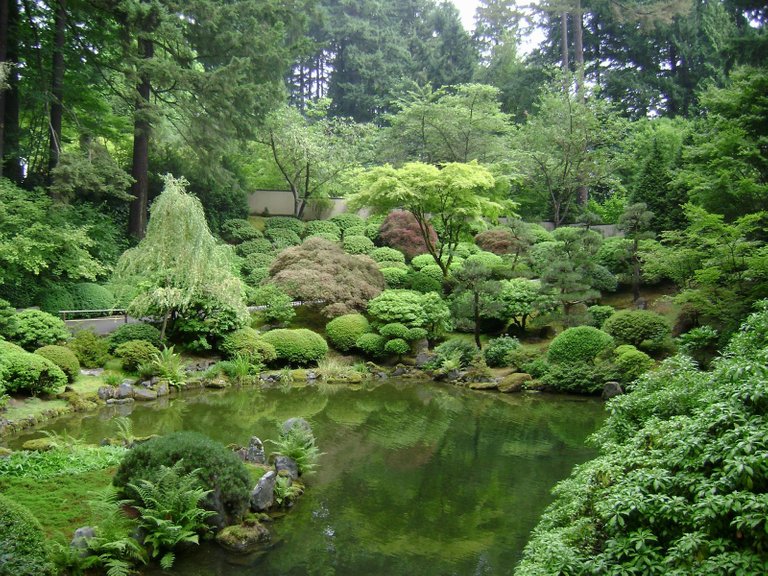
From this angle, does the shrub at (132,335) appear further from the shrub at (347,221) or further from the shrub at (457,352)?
the shrub at (347,221)

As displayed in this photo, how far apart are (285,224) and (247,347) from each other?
33.8 ft

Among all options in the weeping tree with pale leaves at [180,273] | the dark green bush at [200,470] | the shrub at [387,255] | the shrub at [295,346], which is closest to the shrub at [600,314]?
the shrub at [295,346]

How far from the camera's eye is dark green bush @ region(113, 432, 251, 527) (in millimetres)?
6316

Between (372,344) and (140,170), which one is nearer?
(372,344)

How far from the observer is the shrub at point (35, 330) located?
12.4 m

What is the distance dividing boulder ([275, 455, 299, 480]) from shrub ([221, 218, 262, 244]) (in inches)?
629

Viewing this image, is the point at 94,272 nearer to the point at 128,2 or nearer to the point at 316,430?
the point at 128,2

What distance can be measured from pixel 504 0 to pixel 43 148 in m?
21.3

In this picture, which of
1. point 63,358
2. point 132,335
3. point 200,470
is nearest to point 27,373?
point 63,358

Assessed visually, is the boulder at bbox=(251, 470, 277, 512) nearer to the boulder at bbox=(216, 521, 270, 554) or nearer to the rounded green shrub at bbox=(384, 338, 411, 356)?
the boulder at bbox=(216, 521, 270, 554)

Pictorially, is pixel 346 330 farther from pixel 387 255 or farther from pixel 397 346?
pixel 387 255

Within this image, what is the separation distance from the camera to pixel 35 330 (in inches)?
494

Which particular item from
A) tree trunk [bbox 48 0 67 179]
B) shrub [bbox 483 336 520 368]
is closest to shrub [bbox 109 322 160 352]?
tree trunk [bbox 48 0 67 179]

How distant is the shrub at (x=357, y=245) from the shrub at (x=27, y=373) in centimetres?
1210
